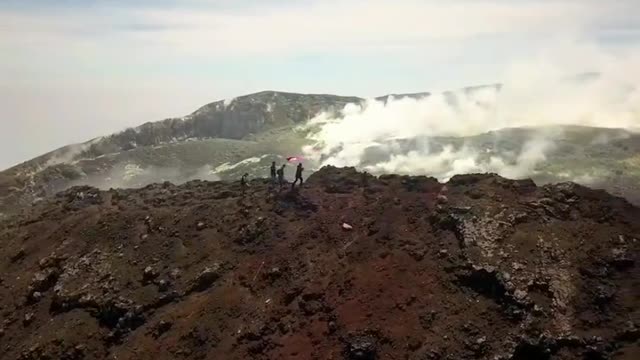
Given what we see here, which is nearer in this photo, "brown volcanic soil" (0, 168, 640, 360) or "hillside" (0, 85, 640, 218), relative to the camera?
"brown volcanic soil" (0, 168, 640, 360)

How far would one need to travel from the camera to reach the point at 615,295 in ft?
97.2

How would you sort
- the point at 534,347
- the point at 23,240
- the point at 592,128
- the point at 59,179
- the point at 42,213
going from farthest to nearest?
the point at 592,128
the point at 59,179
the point at 42,213
the point at 23,240
the point at 534,347

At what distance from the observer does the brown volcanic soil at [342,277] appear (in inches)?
1139

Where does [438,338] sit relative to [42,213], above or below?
below

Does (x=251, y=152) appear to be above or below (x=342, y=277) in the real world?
below

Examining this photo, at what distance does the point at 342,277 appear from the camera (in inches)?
1299

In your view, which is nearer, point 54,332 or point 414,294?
point 414,294

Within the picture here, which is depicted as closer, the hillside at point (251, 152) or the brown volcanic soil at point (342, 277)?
the brown volcanic soil at point (342, 277)

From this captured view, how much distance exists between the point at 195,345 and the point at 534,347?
15.8 metres

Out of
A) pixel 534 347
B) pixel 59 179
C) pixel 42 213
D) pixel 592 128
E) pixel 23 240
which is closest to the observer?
pixel 534 347

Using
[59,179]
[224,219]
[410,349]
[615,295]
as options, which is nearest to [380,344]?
[410,349]

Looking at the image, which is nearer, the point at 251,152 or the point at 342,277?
the point at 342,277

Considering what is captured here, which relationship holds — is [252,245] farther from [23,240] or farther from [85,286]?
[23,240]

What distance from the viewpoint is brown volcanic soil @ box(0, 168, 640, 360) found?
94.9ft
